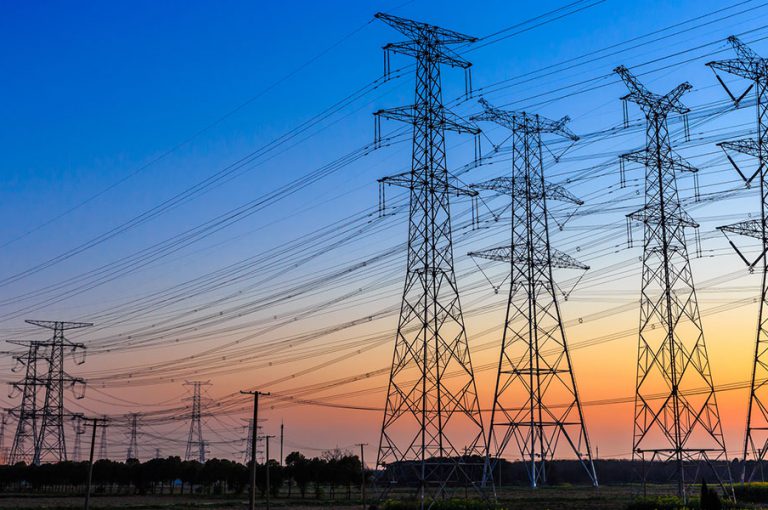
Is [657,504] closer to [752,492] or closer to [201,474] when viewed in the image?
[752,492]

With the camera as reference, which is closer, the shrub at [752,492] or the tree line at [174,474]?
the shrub at [752,492]

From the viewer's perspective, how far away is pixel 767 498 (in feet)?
182

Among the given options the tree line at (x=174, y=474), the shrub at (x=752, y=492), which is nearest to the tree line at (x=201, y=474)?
the tree line at (x=174, y=474)

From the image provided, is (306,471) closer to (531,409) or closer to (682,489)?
(531,409)

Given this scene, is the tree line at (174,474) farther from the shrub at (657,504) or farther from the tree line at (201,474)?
the shrub at (657,504)

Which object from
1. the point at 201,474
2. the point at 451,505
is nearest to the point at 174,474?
the point at 201,474

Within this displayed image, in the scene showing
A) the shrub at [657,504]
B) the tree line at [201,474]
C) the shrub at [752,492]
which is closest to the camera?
the shrub at [657,504]

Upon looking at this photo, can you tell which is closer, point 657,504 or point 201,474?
point 657,504

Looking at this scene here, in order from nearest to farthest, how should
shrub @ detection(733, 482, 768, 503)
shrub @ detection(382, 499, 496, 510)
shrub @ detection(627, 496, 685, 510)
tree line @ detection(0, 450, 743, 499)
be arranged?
shrub @ detection(382, 499, 496, 510), shrub @ detection(627, 496, 685, 510), shrub @ detection(733, 482, 768, 503), tree line @ detection(0, 450, 743, 499)

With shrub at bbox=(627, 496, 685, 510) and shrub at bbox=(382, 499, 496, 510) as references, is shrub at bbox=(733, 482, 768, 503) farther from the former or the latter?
shrub at bbox=(382, 499, 496, 510)

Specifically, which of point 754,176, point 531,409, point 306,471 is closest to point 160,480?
→ point 306,471

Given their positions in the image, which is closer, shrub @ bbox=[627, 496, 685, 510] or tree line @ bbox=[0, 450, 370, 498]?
shrub @ bbox=[627, 496, 685, 510]

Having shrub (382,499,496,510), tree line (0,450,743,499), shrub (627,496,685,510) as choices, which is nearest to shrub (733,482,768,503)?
shrub (627,496,685,510)

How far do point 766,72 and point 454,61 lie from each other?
19.3 meters
